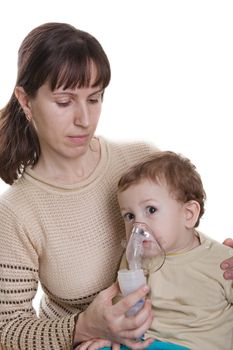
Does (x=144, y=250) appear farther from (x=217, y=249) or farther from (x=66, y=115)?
(x=66, y=115)

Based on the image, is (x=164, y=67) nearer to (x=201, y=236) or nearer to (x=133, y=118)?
(x=133, y=118)

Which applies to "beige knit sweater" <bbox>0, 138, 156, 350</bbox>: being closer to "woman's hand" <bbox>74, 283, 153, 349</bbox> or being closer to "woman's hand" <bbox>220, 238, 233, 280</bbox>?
"woman's hand" <bbox>74, 283, 153, 349</bbox>

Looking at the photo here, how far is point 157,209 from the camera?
1.91m

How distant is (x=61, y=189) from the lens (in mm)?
2107

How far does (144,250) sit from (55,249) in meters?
0.29

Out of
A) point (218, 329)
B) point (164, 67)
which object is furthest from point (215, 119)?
point (218, 329)

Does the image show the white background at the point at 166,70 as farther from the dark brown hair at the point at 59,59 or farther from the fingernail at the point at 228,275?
the fingernail at the point at 228,275

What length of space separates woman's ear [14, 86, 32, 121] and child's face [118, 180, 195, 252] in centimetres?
36

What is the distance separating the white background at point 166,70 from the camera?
326 centimetres

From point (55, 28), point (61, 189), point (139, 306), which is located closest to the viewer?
point (139, 306)

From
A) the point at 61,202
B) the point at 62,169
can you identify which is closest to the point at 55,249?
the point at 61,202

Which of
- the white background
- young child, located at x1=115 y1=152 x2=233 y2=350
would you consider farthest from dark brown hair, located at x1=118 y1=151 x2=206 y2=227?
the white background

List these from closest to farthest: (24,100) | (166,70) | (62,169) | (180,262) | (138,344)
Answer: (138,344) → (180,262) → (24,100) → (62,169) → (166,70)

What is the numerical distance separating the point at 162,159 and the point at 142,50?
142 centimetres
